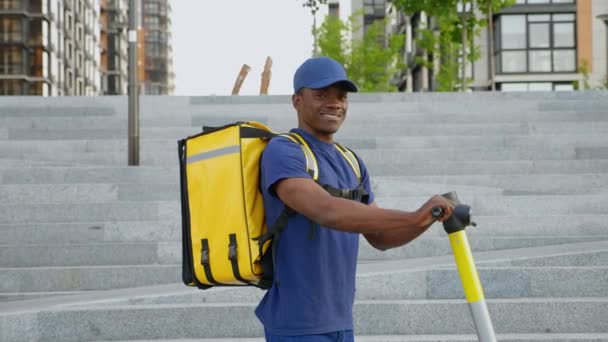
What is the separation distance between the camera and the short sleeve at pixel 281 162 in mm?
2684

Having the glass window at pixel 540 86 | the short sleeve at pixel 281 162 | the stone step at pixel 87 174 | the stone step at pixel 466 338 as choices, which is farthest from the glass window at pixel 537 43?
the short sleeve at pixel 281 162

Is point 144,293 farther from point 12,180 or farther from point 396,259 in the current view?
point 12,180

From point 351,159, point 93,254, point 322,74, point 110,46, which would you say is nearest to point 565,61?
point 93,254

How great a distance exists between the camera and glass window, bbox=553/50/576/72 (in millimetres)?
44281

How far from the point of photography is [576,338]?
6.28 m

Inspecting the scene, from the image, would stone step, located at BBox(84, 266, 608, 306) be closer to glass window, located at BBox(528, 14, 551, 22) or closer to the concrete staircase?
the concrete staircase

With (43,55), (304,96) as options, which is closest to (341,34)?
(43,55)

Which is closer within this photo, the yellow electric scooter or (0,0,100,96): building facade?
the yellow electric scooter

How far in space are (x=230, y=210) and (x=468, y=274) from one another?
0.90m

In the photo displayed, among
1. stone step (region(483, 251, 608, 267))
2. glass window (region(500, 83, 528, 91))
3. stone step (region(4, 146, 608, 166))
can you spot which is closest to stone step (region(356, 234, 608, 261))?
stone step (region(483, 251, 608, 267))

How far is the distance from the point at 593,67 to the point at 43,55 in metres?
42.3

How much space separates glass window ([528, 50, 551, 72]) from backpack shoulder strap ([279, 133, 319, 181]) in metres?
43.4

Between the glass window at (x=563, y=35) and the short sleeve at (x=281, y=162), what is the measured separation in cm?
4398

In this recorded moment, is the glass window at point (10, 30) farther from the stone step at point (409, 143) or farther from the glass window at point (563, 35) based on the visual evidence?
the stone step at point (409, 143)
